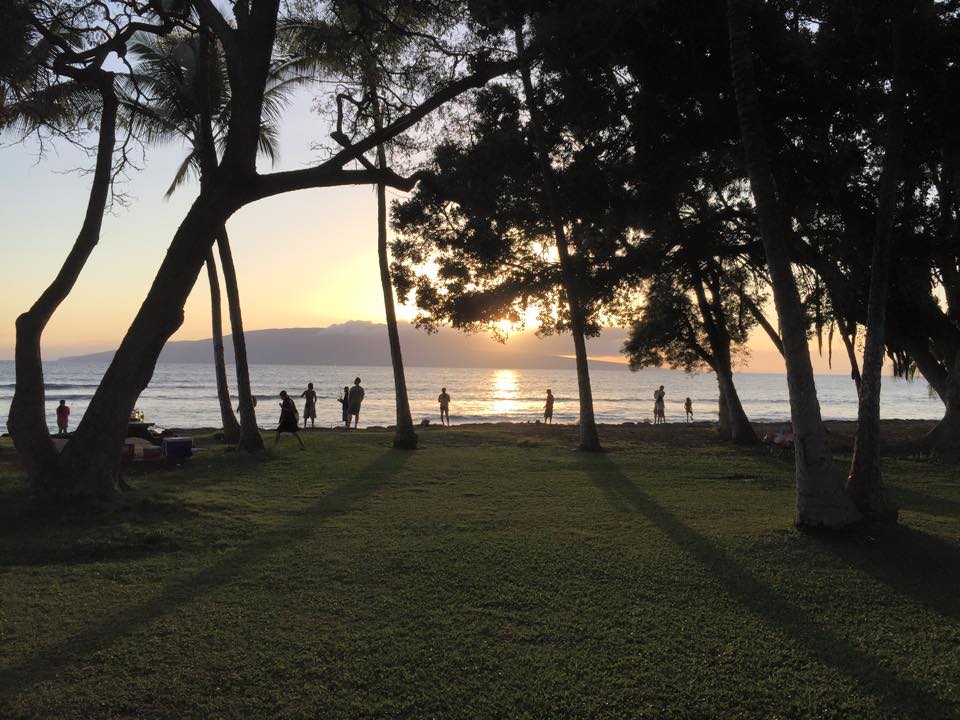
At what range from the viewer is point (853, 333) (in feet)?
49.2

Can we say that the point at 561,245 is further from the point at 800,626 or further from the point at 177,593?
the point at 177,593

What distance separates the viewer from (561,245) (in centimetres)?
1392

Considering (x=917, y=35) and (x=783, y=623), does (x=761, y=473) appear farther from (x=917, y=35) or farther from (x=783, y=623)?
(x=783, y=623)

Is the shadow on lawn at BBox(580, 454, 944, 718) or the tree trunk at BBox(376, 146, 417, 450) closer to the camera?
the shadow on lawn at BBox(580, 454, 944, 718)

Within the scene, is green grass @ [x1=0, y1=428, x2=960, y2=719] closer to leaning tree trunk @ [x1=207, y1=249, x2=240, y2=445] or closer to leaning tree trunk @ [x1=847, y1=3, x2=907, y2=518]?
leaning tree trunk @ [x1=847, y1=3, x2=907, y2=518]

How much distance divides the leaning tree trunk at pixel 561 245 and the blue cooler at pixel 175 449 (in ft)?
26.6

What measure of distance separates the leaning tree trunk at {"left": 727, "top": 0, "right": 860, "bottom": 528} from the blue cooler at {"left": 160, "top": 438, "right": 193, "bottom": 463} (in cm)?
1083

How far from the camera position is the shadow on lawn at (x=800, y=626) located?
13.7 ft

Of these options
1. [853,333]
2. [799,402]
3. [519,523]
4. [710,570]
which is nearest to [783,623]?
[710,570]

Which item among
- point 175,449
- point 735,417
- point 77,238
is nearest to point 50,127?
point 77,238

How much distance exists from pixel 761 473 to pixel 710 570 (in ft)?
25.2

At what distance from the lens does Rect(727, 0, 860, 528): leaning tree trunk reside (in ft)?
25.3

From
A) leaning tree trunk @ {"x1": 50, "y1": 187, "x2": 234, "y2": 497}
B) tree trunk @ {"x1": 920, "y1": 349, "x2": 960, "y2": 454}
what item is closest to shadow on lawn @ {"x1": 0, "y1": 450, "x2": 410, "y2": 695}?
leaning tree trunk @ {"x1": 50, "y1": 187, "x2": 234, "y2": 497}

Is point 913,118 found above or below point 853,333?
above
